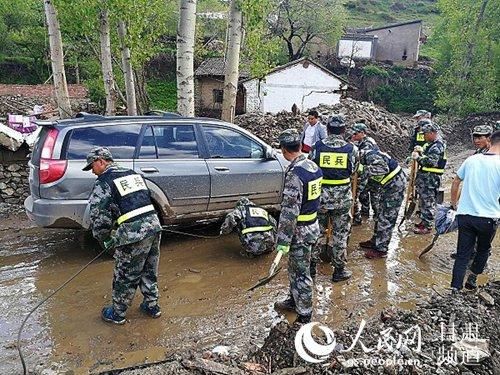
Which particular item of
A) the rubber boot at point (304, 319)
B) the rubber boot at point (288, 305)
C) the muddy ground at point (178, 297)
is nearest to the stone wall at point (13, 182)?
the muddy ground at point (178, 297)

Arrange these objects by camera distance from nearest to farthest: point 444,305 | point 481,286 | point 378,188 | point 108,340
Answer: point 108,340
point 444,305
point 481,286
point 378,188

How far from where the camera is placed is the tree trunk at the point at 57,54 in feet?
34.6

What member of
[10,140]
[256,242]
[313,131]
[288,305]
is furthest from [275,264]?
[10,140]

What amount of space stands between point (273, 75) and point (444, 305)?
23528mm

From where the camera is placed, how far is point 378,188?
20.0 feet

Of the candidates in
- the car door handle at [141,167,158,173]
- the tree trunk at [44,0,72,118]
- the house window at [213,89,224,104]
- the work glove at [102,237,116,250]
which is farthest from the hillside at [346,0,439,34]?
the work glove at [102,237,116,250]

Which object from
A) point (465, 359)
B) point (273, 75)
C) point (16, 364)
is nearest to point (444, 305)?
point (465, 359)

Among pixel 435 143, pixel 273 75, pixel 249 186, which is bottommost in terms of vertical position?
pixel 249 186

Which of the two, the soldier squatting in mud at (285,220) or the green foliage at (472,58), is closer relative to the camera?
the soldier squatting in mud at (285,220)

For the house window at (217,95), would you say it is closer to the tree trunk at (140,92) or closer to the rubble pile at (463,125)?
the tree trunk at (140,92)

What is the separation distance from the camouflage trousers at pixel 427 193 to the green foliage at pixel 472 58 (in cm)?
2199

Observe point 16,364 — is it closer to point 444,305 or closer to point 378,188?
point 444,305

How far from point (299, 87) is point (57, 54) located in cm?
1792

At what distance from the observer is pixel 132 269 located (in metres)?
3.99
